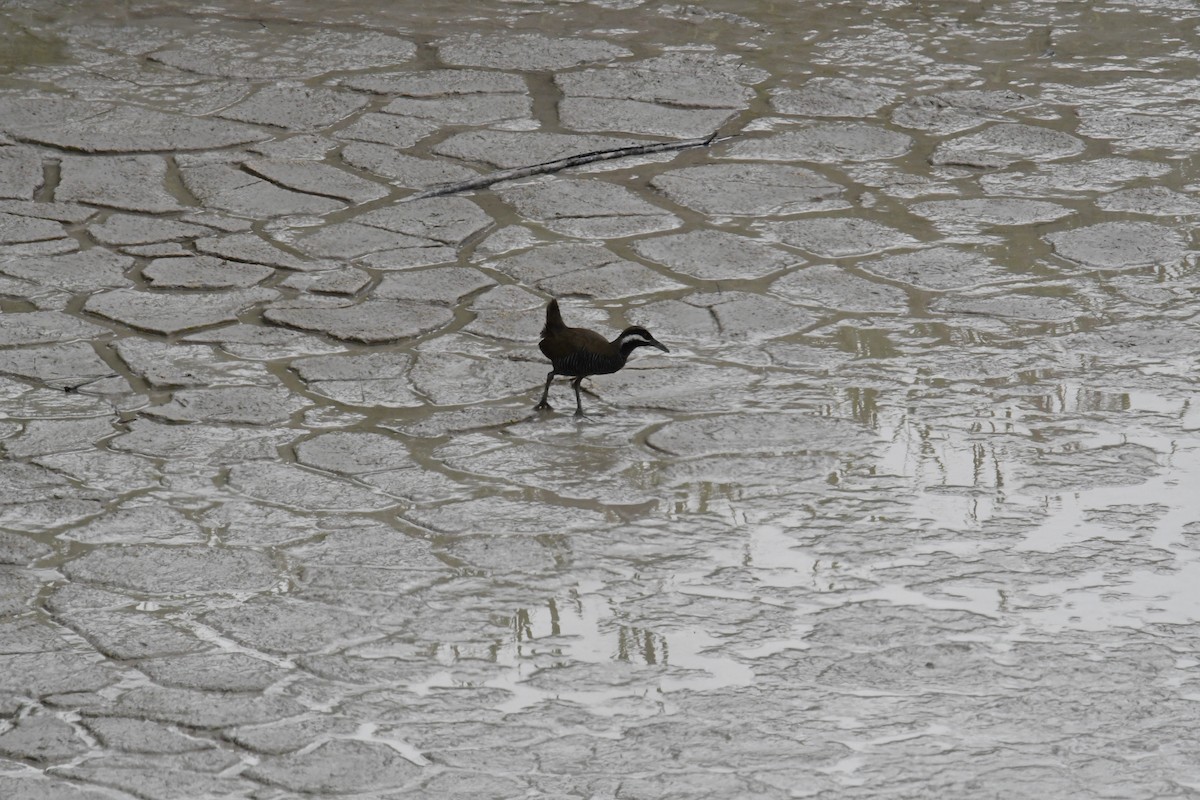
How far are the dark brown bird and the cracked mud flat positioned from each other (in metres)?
0.22

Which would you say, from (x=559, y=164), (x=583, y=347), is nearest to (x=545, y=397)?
(x=583, y=347)

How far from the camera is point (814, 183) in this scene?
26.9 ft

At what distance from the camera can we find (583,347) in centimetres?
579

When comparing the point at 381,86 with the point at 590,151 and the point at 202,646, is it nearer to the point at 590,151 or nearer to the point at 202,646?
the point at 590,151

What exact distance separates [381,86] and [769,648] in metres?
5.98

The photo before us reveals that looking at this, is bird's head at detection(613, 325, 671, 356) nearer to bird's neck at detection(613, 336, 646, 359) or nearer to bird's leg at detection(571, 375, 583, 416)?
bird's neck at detection(613, 336, 646, 359)

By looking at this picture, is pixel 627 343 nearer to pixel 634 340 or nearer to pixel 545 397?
pixel 634 340

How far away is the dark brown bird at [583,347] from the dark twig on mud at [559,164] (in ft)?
7.72

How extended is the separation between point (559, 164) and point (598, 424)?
2819mm

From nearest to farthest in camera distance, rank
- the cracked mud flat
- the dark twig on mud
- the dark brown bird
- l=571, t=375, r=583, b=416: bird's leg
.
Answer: the cracked mud flat
the dark brown bird
l=571, t=375, r=583, b=416: bird's leg
the dark twig on mud

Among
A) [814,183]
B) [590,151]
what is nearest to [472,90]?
[590,151]

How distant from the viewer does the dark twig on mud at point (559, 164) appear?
26.5 ft

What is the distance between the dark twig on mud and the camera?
8.08 metres

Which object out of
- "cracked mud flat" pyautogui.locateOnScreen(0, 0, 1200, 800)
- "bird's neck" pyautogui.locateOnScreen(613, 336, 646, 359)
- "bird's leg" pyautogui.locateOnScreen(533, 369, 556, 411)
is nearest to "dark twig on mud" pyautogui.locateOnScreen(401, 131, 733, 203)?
"cracked mud flat" pyautogui.locateOnScreen(0, 0, 1200, 800)
